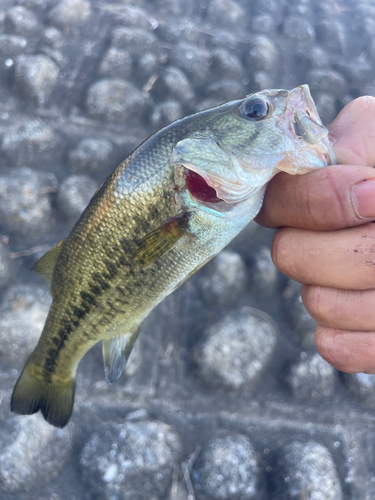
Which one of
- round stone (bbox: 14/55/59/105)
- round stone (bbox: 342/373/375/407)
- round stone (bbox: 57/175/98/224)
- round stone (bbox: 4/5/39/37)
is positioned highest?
round stone (bbox: 4/5/39/37)

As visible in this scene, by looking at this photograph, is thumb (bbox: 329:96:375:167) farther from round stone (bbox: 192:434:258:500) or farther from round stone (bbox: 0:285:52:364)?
round stone (bbox: 0:285:52:364)

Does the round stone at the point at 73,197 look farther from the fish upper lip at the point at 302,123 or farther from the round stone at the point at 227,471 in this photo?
the round stone at the point at 227,471

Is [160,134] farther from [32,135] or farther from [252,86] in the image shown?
[252,86]

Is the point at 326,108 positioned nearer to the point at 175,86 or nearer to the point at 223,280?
the point at 175,86

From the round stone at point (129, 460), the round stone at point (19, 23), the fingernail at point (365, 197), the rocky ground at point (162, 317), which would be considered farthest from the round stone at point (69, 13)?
the round stone at point (129, 460)

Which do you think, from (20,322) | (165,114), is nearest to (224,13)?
(165,114)

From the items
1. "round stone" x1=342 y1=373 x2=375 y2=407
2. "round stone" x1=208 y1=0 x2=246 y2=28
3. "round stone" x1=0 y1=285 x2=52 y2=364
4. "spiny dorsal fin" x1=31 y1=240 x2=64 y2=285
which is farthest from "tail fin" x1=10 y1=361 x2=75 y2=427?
"round stone" x1=208 y1=0 x2=246 y2=28

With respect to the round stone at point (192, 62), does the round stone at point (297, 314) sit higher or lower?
lower
